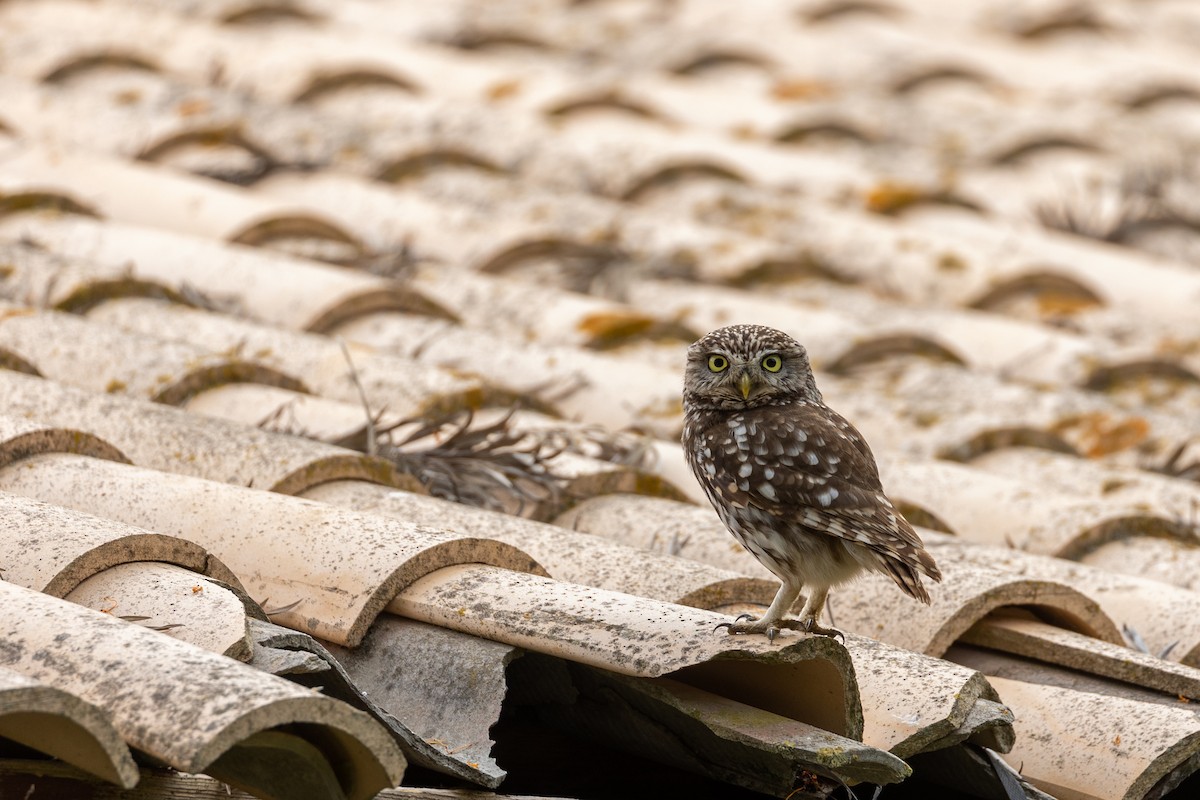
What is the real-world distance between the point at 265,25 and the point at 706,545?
15.1ft

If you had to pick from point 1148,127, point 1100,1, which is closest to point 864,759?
point 1148,127

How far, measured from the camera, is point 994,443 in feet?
13.9

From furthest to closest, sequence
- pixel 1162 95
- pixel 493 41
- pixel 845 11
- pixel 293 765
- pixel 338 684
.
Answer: pixel 845 11 < pixel 493 41 < pixel 1162 95 < pixel 338 684 < pixel 293 765

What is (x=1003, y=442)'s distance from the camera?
4.24 m

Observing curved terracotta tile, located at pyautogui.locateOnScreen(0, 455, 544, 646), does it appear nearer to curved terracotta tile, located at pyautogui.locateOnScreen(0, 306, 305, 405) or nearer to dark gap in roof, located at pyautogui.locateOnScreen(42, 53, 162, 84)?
curved terracotta tile, located at pyautogui.locateOnScreen(0, 306, 305, 405)

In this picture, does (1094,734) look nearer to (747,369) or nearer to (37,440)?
(747,369)

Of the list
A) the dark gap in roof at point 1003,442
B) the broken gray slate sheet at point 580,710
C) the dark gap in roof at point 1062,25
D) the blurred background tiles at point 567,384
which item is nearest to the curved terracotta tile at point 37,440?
the blurred background tiles at point 567,384

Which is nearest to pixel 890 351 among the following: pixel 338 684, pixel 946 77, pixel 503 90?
pixel 503 90

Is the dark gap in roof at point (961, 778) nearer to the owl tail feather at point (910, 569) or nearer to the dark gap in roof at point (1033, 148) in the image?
the owl tail feather at point (910, 569)

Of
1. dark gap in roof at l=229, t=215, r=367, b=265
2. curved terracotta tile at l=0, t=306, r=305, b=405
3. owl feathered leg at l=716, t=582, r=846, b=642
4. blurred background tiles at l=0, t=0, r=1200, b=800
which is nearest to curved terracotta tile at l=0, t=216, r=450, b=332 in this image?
blurred background tiles at l=0, t=0, r=1200, b=800

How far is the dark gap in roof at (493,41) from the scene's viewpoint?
24.6ft

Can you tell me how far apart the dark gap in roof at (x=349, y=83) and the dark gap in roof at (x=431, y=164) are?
0.78 meters

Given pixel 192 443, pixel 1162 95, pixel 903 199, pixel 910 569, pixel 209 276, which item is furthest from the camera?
pixel 1162 95

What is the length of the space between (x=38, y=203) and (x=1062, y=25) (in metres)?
5.51
